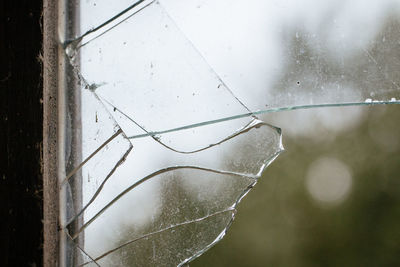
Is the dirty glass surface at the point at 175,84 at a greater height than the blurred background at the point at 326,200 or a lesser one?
lesser

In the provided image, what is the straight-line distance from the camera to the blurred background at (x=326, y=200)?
329 centimetres

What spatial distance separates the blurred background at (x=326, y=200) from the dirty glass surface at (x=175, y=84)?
2.90 m

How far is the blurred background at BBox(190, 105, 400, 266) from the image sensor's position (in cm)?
329

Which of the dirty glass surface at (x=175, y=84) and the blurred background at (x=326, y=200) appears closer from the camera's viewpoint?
the dirty glass surface at (x=175, y=84)

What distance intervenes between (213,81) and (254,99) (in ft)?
0.15

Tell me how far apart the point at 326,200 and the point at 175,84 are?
3.44 m

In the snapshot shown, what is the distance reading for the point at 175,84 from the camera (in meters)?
0.39

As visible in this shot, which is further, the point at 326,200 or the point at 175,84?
the point at 326,200

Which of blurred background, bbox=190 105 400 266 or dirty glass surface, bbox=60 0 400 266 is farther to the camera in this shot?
blurred background, bbox=190 105 400 266

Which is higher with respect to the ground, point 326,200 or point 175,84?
point 326,200

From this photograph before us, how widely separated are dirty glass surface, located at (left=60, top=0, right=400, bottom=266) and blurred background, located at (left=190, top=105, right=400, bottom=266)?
290cm

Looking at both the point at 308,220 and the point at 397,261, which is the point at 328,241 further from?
the point at 397,261

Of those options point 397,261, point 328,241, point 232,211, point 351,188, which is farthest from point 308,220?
point 232,211

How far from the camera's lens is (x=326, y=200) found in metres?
3.56
